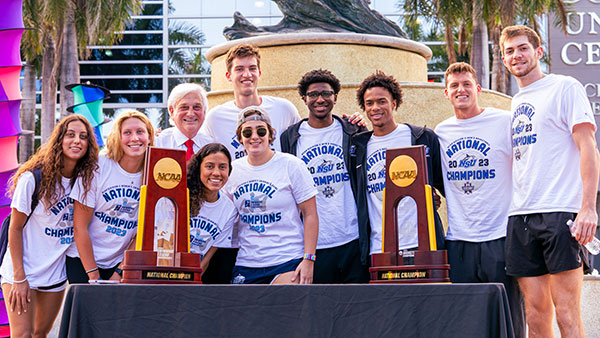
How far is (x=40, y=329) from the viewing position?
13.9 feet

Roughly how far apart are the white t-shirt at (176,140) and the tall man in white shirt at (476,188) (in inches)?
69.5

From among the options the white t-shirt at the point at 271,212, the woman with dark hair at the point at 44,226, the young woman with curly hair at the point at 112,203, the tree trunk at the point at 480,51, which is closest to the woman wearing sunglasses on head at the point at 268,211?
the white t-shirt at the point at 271,212

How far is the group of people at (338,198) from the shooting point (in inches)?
154

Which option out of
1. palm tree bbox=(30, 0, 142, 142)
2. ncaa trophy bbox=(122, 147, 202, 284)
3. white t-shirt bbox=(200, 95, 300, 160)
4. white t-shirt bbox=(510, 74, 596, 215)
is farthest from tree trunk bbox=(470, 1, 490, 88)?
ncaa trophy bbox=(122, 147, 202, 284)

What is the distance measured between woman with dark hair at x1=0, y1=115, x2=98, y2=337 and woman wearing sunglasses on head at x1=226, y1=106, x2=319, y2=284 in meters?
1.03

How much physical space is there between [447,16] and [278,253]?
51.1 feet

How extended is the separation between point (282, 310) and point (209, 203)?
145 cm

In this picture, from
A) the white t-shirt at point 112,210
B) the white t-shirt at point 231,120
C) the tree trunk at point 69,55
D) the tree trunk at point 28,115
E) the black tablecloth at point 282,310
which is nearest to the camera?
the black tablecloth at point 282,310

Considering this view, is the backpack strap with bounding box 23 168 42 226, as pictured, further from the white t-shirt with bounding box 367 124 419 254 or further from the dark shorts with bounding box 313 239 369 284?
the white t-shirt with bounding box 367 124 419 254

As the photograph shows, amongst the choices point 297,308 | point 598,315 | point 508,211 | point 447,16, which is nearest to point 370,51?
point 598,315

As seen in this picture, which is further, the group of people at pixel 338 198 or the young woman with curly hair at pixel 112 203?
the young woman with curly hair at pixel 112 203

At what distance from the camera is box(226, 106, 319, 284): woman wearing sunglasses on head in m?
3.87

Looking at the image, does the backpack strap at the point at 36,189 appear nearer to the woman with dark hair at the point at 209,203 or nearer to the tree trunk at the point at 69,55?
the woman with dark hair at the point at 209,203

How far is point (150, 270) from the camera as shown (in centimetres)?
294
